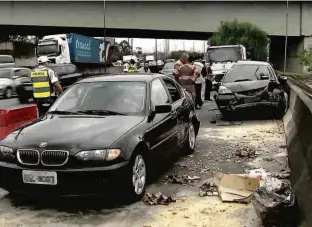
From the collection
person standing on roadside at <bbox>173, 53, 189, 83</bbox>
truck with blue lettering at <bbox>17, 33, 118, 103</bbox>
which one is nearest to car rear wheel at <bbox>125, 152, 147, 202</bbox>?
person standing on roadside at <bbox>173, 53, 189, 83</bbox>

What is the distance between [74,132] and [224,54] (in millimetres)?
19213

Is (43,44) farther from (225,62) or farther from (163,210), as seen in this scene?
(163,210)

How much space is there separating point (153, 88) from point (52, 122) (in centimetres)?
164

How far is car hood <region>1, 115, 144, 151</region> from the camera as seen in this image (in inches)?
213

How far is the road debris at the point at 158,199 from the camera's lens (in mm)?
5680

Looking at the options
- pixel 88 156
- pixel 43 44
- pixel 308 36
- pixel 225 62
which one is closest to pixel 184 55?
pixel 88 156

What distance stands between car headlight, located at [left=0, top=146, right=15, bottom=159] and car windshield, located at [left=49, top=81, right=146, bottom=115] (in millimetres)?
1219

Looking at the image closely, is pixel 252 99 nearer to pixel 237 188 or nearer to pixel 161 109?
pixel 161 109

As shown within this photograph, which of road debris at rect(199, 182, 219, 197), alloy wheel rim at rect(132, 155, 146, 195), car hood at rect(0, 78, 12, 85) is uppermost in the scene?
alloy wheel rim at rect(132, 155, 146, 195)

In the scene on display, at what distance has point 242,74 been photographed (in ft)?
44.6

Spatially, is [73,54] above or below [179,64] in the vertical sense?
below

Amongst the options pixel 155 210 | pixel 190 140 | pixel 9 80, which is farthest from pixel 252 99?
pixel 9 80

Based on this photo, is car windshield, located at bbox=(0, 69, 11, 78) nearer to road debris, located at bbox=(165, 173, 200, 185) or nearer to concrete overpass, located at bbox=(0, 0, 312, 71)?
concrete overpass, located at bbox=(0, 0, 312, 71)

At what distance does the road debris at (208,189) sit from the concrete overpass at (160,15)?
36239mm
